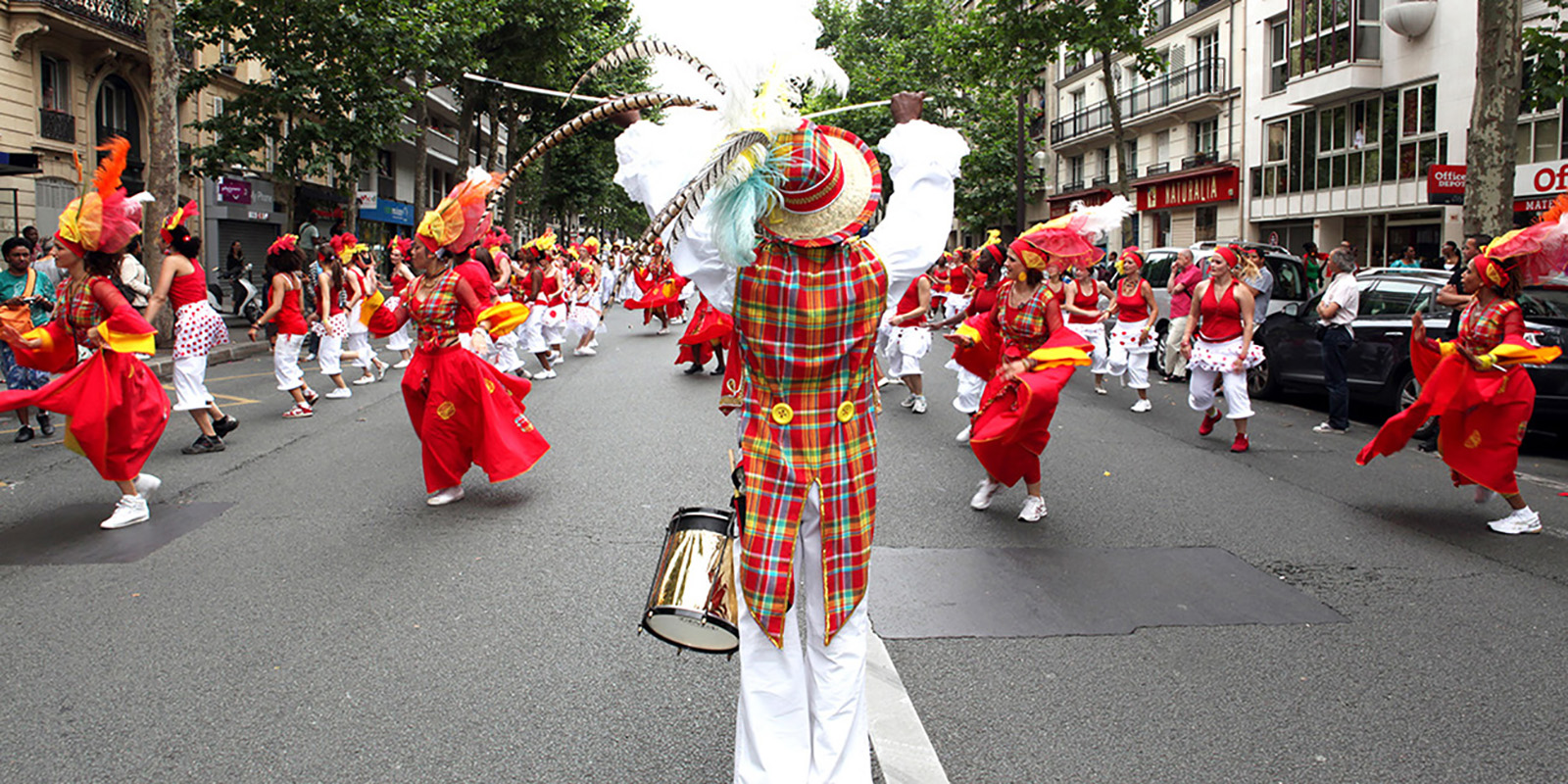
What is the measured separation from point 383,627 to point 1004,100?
1505 inches

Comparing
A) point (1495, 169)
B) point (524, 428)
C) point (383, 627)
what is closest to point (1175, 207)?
point (1495, 169)

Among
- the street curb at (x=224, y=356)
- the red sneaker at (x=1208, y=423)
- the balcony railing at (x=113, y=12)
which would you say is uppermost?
the balcony railing at (x=113, y=12)

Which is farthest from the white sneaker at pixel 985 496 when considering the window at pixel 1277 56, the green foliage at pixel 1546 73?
the window at pixel 1277 56

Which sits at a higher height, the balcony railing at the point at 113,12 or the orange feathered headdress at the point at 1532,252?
the balcony railing at the point at 113,12

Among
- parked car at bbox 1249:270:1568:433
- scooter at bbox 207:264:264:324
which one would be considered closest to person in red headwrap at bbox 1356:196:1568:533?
parked car at bbox 1249:270:1568:433

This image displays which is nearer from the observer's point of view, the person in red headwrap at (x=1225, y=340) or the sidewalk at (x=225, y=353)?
the person in red headwrap at (x=1225, y=340)

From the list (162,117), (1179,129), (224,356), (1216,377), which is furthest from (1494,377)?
(1179,129)

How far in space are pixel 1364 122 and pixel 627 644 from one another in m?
27.7

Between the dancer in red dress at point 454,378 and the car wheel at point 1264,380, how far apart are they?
8957mm

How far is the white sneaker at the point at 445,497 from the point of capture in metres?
7.07

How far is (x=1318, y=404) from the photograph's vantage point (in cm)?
1282

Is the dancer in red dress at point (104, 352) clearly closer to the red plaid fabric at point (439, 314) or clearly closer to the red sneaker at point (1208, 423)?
the red plaid fabric at point (439, 314)

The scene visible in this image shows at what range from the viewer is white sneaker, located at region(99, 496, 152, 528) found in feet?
21.3

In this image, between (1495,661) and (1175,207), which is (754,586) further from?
(1175,207)
